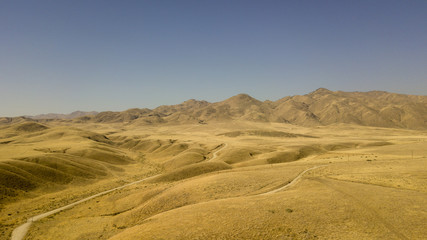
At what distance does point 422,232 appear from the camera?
20.1 metres

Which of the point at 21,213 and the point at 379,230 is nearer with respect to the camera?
the point at 379,230

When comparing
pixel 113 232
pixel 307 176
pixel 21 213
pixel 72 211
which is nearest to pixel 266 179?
pixel 307 176

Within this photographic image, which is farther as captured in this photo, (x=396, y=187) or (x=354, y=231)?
(x=396, y=187)

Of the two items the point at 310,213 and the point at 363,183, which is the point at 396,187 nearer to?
the point at 363,183

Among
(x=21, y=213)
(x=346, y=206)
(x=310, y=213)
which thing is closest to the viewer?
(x=310, y=213)

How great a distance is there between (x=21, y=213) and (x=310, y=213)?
50.1m

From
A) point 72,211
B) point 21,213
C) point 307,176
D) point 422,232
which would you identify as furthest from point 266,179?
point 21,213

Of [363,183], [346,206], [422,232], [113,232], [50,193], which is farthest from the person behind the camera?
[50,193]

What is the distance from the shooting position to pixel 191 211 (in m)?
27.2

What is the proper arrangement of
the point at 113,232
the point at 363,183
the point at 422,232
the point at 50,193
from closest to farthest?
the point at 422,232
the point at 113,232
the point at 363,183
the point at 50,193

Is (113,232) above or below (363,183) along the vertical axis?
below

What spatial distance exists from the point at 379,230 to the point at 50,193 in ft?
215

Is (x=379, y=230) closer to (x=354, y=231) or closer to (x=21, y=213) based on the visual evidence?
(x=354, y=231)

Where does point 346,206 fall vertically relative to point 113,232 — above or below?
above
